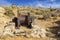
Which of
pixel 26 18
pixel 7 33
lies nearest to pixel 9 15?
pixel 26 18

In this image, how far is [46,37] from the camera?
1484 cm

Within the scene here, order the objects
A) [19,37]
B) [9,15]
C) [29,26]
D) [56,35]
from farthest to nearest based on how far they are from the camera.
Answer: [9,15], [29,26], [56,35], [19,37]

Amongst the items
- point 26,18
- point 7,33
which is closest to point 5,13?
point 26,18

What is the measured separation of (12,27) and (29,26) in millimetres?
2031

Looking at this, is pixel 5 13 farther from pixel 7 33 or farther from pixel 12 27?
pixel 7 33

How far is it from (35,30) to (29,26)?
79.6 inches

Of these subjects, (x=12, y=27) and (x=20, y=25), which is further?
(x=20, y=25)

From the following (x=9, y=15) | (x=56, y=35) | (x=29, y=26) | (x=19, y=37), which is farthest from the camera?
(x=9, y=15)

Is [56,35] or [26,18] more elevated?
[26,18]

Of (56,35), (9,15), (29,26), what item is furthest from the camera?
(9,15)

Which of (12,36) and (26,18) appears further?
(26,18)

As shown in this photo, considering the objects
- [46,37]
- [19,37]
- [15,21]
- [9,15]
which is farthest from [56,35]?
[9,15]

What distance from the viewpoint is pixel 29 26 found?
17.5 m

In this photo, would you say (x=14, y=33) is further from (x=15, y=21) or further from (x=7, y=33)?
(x=15, y=21)
